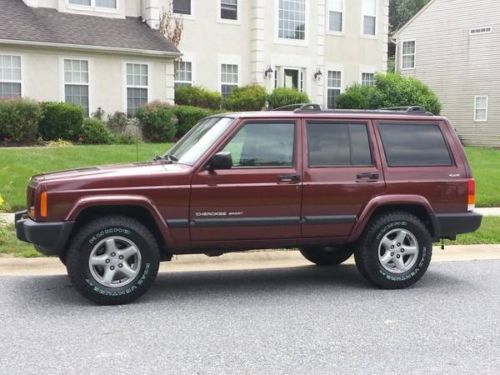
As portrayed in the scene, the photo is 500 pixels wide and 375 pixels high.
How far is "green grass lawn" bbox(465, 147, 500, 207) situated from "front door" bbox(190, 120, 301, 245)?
709 cm

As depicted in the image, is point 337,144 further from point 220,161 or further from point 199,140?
point 199,140

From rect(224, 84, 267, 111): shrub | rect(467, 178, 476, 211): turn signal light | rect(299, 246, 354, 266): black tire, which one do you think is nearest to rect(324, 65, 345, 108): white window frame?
rect(224, 84, 267, 111): shrub

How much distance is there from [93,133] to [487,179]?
11.2 meters

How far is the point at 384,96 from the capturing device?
997 inches

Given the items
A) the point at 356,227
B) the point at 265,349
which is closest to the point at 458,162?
the point at 356,227

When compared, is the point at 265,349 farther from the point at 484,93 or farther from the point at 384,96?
the point at 484,93

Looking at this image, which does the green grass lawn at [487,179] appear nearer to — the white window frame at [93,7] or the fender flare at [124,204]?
the fender flare at [124,204]

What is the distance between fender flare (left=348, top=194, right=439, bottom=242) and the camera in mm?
6656

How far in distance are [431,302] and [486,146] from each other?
26050 millimetres

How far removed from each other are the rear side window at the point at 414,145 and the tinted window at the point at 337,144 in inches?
10.0

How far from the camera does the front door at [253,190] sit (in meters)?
6.22

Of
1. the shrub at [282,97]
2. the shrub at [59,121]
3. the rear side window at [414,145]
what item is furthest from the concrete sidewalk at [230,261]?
the shrub at [282,97]

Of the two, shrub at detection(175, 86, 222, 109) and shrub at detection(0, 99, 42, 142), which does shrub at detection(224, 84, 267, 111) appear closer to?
shrub at detection(175, 86, 222, 109)

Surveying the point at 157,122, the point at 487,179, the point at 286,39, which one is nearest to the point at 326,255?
the point at 487,179
